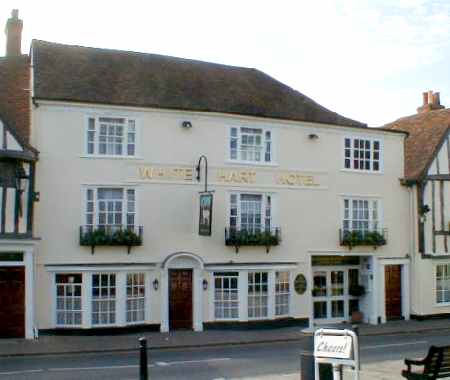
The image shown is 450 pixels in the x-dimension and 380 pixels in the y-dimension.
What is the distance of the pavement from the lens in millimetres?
18484

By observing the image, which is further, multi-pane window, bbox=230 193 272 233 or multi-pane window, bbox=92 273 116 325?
multi-pane window, bbox=230 193 272 233

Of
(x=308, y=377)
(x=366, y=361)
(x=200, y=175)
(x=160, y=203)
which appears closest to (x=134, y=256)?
(x=160, y=203)

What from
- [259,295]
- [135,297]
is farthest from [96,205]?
[259,295]

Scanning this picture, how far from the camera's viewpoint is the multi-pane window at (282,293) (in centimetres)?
2395

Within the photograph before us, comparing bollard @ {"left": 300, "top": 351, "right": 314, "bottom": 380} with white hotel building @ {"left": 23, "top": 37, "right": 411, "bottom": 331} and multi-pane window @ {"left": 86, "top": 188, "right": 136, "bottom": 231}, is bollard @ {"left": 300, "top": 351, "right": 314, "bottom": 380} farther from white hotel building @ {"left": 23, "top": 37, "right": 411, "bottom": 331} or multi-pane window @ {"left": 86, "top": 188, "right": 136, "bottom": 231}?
multi-pane window @ {"left": 86, "top": 188, "right": 136, "bottom": 231}

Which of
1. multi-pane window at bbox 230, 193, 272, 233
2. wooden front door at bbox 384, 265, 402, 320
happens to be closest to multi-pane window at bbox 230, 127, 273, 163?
multi-pane window at bbox 230, 193, 272, 233

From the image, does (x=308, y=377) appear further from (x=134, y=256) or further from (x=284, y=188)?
(x=284, y=188)

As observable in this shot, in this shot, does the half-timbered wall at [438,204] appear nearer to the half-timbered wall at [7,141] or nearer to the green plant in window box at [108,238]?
the green plant in window box at [108,238]

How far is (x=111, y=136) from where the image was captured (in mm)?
22078

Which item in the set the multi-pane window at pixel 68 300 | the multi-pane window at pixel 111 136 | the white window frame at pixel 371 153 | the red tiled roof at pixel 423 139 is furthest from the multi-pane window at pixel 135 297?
the red tiled roof at pixel 423 139

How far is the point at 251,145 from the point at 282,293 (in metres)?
5.25

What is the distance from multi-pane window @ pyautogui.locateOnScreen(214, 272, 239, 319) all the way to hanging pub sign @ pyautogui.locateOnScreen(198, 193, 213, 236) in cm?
191

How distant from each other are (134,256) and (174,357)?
537 centimetres

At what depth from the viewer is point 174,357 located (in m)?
17.3
